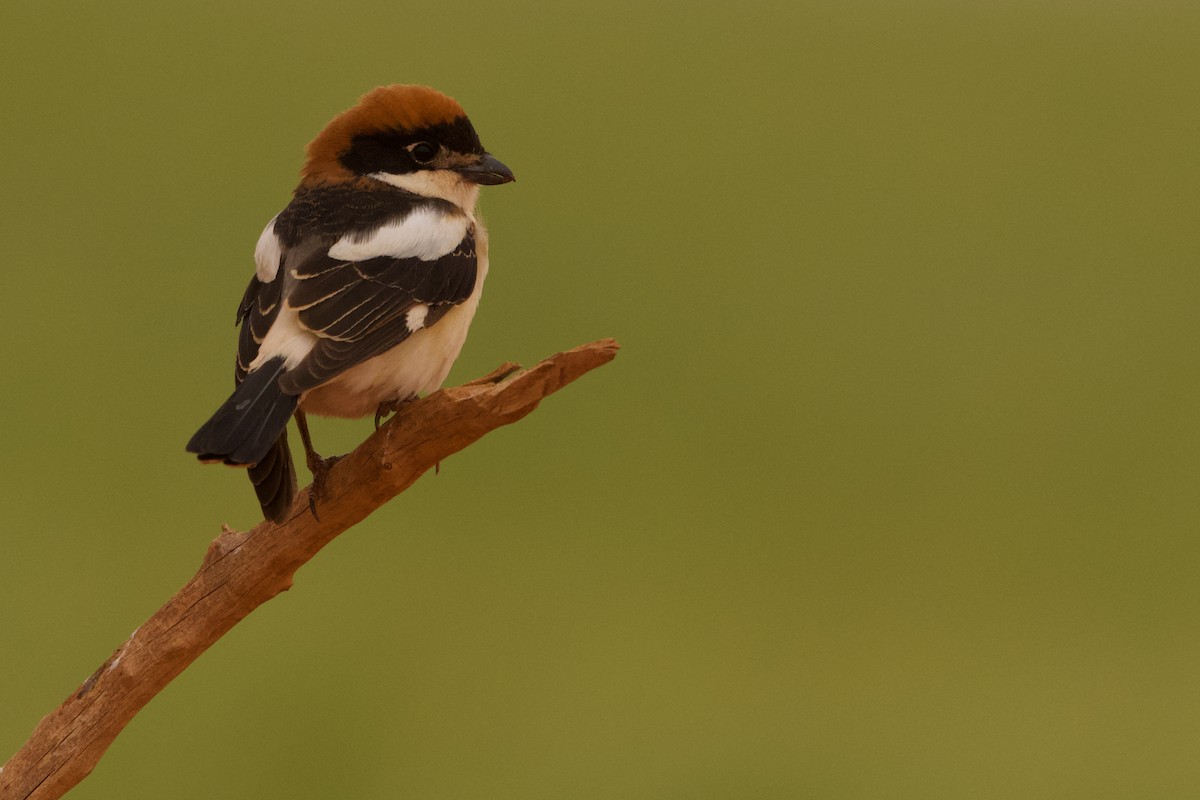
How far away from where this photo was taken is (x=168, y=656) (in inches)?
102

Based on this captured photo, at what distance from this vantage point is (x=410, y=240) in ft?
8.82

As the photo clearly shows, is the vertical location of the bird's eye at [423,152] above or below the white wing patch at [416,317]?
above

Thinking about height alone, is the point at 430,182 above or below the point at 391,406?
above

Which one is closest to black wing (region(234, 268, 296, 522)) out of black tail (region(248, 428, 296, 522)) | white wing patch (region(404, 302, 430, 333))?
black tail (region(248, 428, 296, 522))

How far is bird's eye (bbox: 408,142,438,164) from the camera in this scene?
2.89 meters

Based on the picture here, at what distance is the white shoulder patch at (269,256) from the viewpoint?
2.69m

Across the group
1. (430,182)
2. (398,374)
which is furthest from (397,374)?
(430,182)

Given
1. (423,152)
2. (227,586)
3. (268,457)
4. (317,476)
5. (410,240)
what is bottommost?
(227,586)

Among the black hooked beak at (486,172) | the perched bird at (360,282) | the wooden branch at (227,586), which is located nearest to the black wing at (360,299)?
the perched bird at (360,282)

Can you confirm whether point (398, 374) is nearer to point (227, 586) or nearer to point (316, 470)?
point (316, 470)

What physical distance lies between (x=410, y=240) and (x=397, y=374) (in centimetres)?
31

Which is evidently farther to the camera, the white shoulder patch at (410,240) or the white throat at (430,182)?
the white throat at (430,182)

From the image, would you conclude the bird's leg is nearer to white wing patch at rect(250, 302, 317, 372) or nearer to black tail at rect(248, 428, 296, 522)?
black tail at rect(248, 428, 296, 522)

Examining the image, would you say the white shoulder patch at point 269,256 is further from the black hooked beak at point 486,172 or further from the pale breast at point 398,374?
the black hooked beak at point 486,172
